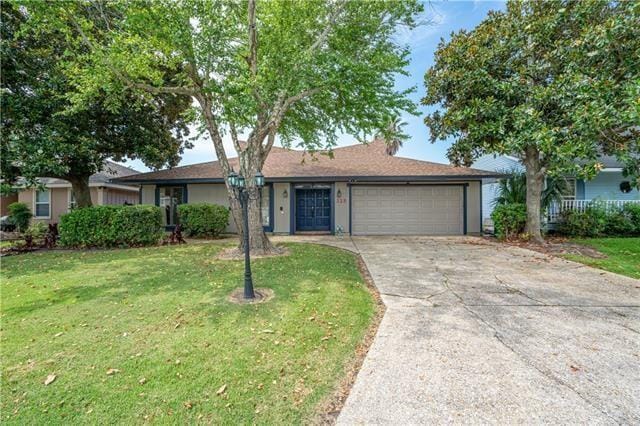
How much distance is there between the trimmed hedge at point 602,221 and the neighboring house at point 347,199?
298cm

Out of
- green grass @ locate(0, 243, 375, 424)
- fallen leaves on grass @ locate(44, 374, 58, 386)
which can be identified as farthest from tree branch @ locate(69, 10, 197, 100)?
fallen leaves on grass @ locate(44, 374, 58, 386)

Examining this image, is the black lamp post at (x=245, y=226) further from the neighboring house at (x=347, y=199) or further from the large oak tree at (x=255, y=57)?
the neighboring house at (x=347, y=199)

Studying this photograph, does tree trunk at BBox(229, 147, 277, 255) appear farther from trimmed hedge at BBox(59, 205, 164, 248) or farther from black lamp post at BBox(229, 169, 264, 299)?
trimmed hedge at BBox(59, 205, 164, 248)

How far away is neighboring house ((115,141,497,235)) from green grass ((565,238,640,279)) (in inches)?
157

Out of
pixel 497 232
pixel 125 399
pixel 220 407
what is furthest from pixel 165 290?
pixel 497 232

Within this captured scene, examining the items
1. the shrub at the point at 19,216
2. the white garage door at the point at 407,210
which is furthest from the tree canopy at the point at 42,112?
the white garage door at the point at 407,210

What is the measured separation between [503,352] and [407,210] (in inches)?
396

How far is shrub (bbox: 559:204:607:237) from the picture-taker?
10.4 metres

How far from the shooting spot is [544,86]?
8852mm

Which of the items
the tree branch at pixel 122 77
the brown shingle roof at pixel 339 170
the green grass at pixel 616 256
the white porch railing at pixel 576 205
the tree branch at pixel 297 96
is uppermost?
the tree branch at pixel 122 77

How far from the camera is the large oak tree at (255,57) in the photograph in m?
6.84

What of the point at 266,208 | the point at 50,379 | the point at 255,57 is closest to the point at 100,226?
the point at 266,208

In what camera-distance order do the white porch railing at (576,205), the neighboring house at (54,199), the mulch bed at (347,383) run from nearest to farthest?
the mulch bed at (347,383) < the white porch railing at (576,205) < the neighboring house at (54,199)

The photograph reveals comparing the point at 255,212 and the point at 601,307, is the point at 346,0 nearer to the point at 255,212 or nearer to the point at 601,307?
the point at 255,212
